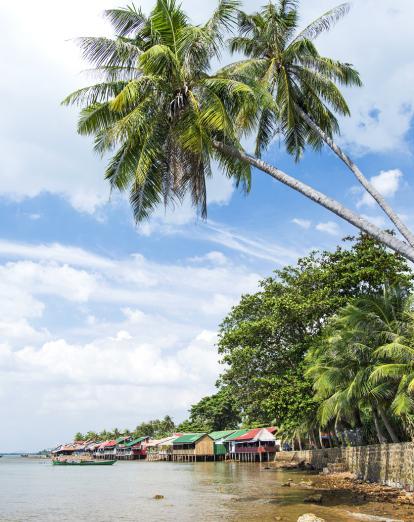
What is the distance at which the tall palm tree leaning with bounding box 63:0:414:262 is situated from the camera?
37.4 ft

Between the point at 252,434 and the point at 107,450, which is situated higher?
the point at 252,434

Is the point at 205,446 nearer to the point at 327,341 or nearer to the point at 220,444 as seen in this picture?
the point at 220,444

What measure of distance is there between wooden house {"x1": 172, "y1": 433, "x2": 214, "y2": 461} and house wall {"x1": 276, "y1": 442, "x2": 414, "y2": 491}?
37.2 metres

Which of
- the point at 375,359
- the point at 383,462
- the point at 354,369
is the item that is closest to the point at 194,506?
the point at 383,462

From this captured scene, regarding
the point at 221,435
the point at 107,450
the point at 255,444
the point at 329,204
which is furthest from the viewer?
the point at 107,450

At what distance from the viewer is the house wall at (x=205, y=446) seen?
6309 centimetres

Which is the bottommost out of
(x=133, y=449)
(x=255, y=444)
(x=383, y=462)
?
(x=133, y=449)

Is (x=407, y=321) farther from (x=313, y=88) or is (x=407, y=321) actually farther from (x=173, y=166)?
(x=173, y=166)

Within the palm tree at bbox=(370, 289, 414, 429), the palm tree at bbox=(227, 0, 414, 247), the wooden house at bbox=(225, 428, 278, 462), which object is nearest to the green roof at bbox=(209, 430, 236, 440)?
the wooden house at bbox=(225, 428, 278, 462)

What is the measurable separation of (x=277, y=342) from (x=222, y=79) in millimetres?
19053

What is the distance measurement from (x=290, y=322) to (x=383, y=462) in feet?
31.8

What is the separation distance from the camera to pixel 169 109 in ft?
40.3

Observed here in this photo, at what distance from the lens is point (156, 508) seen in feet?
61.7

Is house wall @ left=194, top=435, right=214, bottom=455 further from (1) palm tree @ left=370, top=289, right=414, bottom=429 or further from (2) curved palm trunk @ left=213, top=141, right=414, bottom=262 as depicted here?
(2) curved palm trunk @ left=213, top=141, right=414, bottom=262
